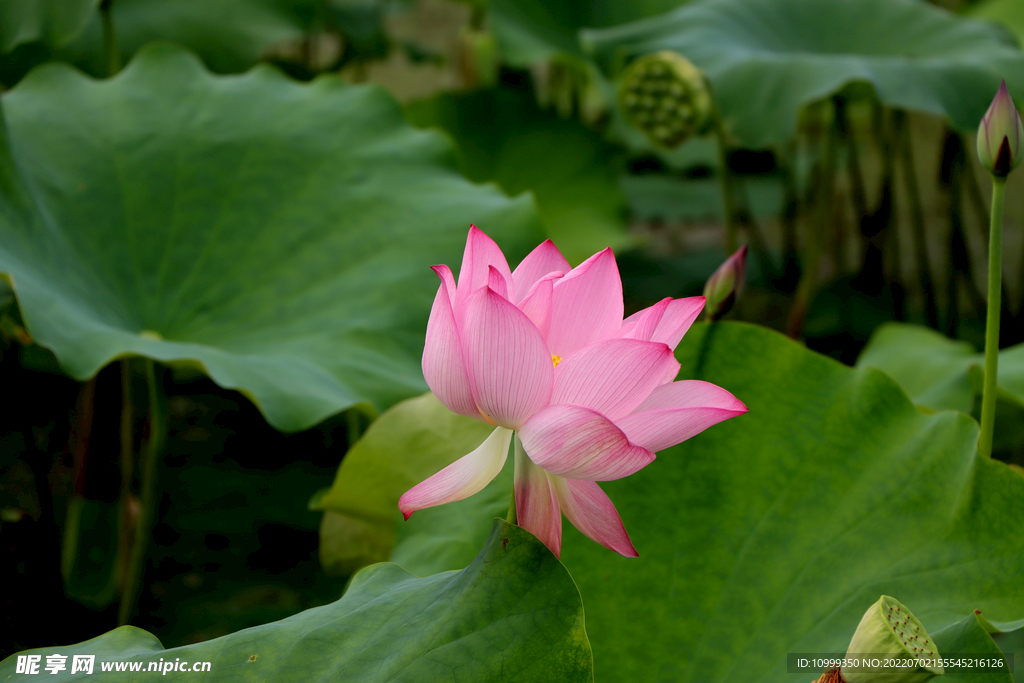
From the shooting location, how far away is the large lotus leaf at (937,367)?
91 cm

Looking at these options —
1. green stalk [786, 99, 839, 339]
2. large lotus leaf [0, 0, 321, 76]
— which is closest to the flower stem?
green stalk [786, 99, 839, 339]

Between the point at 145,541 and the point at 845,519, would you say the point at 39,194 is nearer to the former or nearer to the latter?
the point at 145,541

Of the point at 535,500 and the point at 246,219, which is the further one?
the point at 246,219

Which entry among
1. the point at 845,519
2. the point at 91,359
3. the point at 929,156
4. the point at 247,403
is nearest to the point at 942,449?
the point at 845,519

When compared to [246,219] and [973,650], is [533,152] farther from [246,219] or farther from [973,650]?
[973,650]

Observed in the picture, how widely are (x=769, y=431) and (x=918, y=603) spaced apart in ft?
0.55

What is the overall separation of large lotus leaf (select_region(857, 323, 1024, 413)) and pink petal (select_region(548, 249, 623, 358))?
1.36ft

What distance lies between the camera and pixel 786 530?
63cm

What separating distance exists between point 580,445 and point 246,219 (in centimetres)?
79

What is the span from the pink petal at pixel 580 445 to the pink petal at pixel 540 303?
0.06 meters

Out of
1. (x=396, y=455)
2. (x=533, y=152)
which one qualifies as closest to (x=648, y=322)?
(x=396, y=455)

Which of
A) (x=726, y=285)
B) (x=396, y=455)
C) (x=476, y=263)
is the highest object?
(x=476, y=263)

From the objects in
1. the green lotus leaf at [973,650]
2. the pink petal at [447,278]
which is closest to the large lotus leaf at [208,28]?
the pink petal at [447,278]

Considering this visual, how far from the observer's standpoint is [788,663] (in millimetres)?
560
